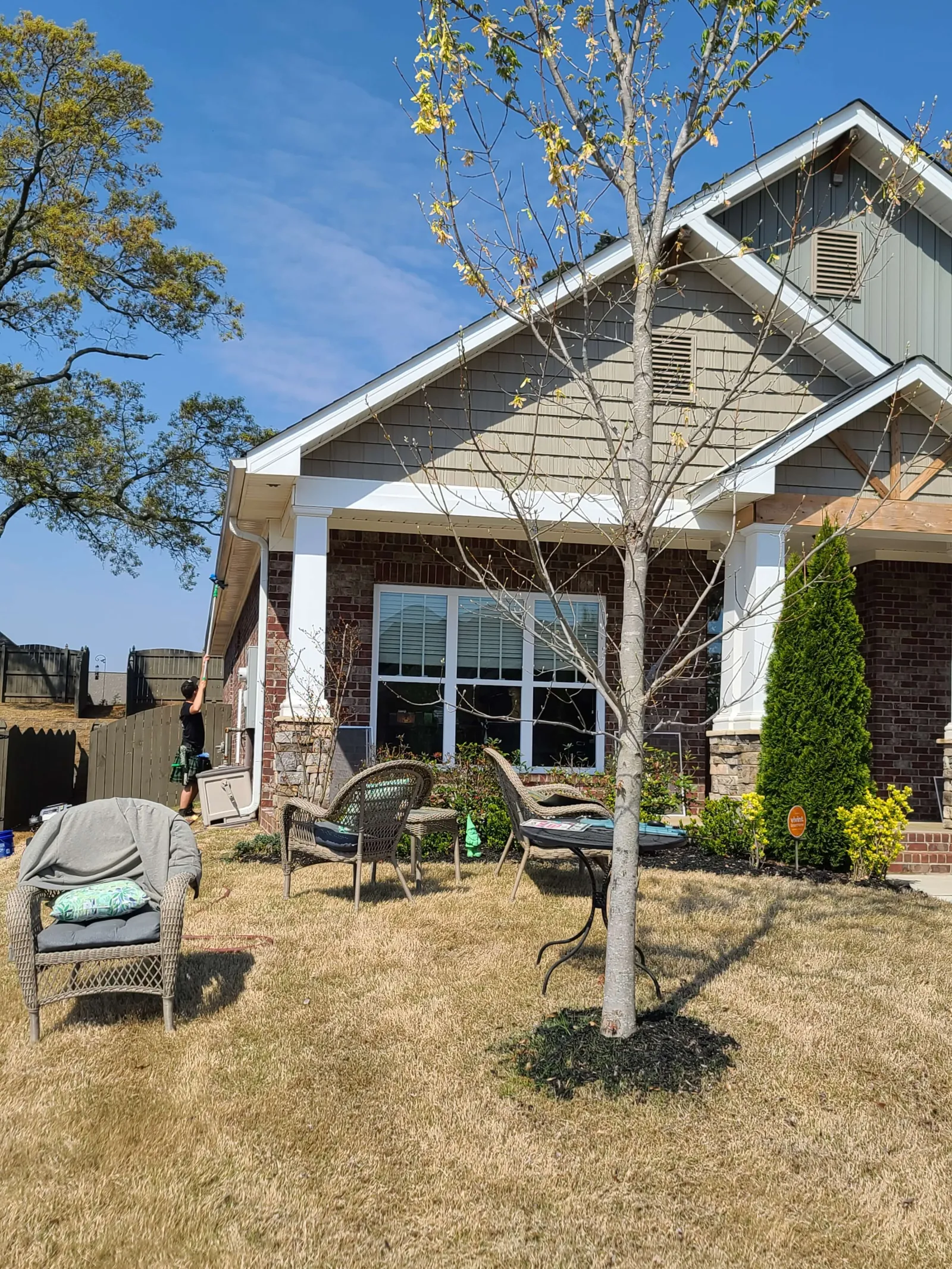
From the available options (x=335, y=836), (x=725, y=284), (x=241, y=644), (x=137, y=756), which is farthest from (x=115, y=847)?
(x=241, y=644)

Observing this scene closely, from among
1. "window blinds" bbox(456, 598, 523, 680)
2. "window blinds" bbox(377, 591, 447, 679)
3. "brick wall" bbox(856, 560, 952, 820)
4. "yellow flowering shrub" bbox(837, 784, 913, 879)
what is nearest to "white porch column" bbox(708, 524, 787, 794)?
"yellow flowering shrub" bbox(837, 784, 913, 879)

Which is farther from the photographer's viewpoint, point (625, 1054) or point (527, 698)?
point (527, 698)

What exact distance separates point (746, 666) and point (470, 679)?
2.88 metres

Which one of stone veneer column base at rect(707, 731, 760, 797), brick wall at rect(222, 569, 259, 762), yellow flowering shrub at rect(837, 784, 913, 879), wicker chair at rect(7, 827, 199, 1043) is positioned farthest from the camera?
brick wall at rect(222, 569, 259, 762)

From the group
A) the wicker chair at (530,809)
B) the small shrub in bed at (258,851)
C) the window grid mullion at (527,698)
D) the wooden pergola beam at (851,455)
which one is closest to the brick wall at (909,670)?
the wooden pergola beam at (851,455)

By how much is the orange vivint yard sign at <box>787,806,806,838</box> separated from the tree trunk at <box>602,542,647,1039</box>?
4.11 metres

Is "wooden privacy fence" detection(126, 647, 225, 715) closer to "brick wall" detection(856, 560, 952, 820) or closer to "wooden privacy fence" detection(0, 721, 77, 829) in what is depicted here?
"wooden privacy fence" detection(0, 721, 77, 829)

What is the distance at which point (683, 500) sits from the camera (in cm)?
1012

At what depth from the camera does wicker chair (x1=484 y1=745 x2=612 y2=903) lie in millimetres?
7234

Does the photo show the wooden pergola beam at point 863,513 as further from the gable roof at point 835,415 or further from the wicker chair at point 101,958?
the wicker chair at point 101,958

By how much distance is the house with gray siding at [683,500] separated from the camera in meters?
9.54

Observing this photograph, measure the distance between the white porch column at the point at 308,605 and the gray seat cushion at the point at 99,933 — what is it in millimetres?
4386

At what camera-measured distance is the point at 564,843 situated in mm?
5578

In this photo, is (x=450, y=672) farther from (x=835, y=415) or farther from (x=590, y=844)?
(x=590, y=844)
